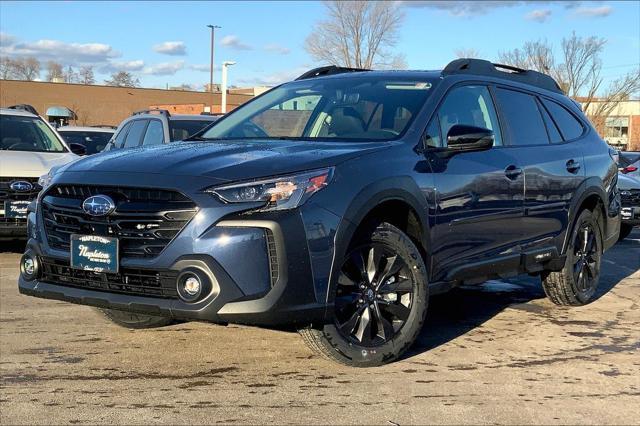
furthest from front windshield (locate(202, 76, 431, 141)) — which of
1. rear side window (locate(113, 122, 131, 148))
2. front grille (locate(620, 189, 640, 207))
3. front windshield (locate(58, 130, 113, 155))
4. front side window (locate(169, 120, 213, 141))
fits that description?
front windshield (locate(58, 130, 113, 155))

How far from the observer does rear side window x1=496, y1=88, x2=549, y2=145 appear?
5941 mm

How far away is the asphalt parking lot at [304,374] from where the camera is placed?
3.88 metres

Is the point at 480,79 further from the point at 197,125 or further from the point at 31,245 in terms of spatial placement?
the point at 197,125

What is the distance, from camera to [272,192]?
158 inches

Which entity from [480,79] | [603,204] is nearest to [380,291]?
[480,79]

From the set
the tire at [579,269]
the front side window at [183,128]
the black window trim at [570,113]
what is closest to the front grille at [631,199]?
the tire at [579,269]

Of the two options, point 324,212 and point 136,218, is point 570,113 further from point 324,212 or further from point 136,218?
point 136,218

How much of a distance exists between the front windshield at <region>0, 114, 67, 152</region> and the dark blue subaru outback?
5195 mm

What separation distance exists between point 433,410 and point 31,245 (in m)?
2.55

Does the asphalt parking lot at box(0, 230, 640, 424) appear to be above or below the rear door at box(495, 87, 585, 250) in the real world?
below

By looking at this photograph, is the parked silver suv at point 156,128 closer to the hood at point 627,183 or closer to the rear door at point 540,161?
the rear door at point 540,161

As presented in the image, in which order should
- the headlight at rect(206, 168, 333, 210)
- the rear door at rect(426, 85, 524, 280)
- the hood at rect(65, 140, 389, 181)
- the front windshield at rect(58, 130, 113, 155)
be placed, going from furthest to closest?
the front windshield at rect(58, 130, 113, 155)
the rear door at rect(426, 85, 524, 280)
the hood at rect(65, 140, 389, 181)
the headlight at rect(206, 168, 333, 210)

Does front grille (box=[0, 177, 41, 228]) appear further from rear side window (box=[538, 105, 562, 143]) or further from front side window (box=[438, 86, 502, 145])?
rear side window (box=[538, 105, 562, 143])

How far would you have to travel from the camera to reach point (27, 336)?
5406mm
